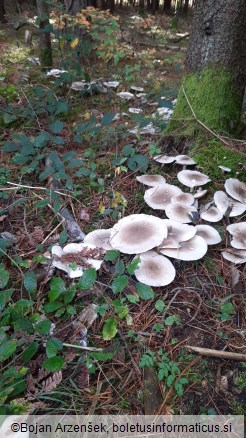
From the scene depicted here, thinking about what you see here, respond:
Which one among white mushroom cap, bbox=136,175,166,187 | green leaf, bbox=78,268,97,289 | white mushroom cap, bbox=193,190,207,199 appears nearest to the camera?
green leaf, bbox=78,268,97,289

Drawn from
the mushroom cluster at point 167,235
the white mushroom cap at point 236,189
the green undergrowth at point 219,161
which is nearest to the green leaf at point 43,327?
the mushroom cluster at point 167,235

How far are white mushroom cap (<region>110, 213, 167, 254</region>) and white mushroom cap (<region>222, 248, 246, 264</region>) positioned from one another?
515 millimetres

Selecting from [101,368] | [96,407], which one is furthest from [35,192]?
[96,407]

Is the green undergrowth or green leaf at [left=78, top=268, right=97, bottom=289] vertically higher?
the green undergrowth

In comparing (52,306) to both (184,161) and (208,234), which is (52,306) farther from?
(184,161)

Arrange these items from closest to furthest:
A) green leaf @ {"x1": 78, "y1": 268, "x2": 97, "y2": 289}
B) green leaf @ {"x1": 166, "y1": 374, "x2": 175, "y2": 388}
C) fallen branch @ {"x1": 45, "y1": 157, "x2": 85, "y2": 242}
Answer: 1. green leaf @ {"x1": 166, "y1": 374, "x2": 175, "y2": 388}
2. green leaf @ {"x1": 78, "y1": 268, "x2": 97, "y2": 289}
3. fallen branch @ {"x1": 45, "y1": 157, "x2": 85, "y2": 242}

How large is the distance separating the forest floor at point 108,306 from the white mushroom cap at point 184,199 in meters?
0.21

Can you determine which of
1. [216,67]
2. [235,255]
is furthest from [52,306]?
[216,67]

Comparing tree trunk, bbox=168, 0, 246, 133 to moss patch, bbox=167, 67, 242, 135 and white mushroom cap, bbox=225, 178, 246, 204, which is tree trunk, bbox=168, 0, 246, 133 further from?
white mushroom cap, bbox=225, 178, 246, 204

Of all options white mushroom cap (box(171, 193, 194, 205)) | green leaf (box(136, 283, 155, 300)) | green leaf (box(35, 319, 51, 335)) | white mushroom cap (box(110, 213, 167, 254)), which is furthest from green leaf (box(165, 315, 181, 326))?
white mushroom cap (box(171, 193, 194, 205))

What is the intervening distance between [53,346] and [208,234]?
140cm

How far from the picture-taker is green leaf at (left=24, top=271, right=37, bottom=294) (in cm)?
206

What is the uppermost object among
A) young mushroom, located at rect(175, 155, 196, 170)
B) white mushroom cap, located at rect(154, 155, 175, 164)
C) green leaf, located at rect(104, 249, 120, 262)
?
young mushroom, located at rect(175, 155, 196, 170)

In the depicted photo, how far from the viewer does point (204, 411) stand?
1734 mm
